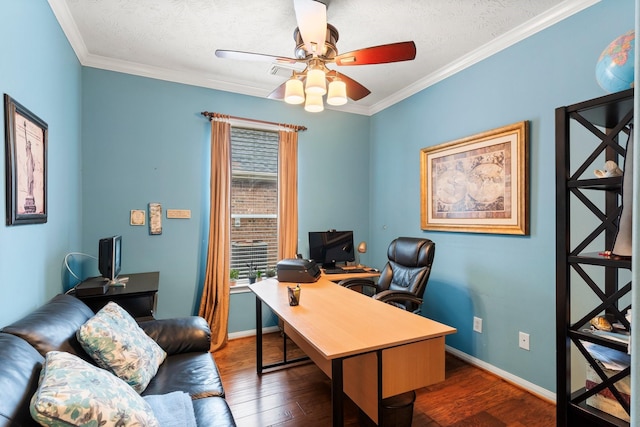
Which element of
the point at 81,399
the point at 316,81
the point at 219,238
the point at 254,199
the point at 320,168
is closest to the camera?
the point at 81,399

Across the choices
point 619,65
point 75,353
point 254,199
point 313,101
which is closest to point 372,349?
point 75,353

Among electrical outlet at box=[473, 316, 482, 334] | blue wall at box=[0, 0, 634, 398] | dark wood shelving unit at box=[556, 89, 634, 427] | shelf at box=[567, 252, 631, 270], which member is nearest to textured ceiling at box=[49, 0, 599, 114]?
blue wall at box=[0, 0, 634, 398]

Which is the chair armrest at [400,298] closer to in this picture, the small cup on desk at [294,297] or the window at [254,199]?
the small cup on desk at [294,297]

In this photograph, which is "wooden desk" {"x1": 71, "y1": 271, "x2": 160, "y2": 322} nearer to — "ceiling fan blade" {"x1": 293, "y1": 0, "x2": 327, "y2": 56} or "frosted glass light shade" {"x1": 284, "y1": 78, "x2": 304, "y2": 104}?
"frosted glass light shade" {"x1": 284, "y1": 78, "x2": 304, "y2": 104}

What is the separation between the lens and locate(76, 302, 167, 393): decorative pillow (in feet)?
4.87

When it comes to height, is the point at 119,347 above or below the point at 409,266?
below

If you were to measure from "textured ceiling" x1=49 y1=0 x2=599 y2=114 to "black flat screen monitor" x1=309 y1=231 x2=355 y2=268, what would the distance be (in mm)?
1792

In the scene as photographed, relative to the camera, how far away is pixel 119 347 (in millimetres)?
1554

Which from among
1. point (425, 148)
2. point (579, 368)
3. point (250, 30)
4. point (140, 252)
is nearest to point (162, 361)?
point (140, 252)

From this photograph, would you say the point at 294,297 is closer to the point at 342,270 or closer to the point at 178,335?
the point at 178,335

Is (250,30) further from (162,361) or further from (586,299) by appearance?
(586,299)

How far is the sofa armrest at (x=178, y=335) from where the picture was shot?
2.02 meters

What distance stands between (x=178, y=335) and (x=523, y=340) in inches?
98.7

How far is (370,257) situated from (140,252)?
267 cm
